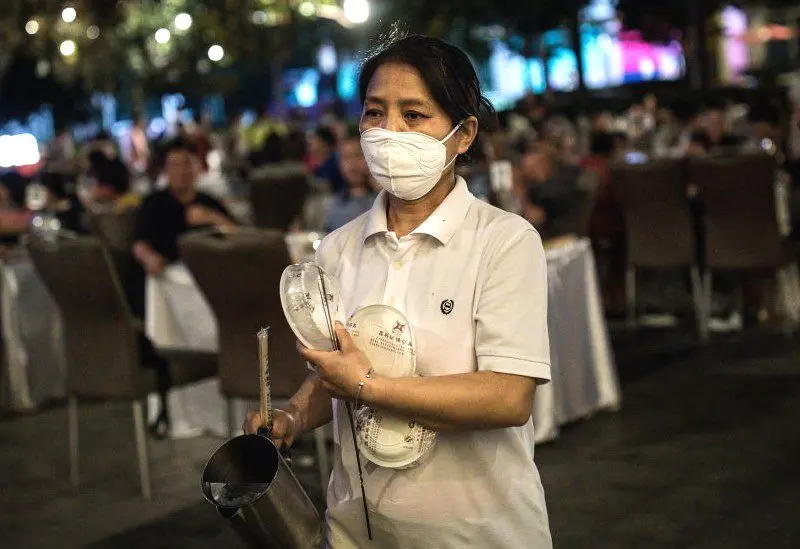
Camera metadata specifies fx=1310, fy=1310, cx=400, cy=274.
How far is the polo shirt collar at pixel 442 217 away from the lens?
2113mm

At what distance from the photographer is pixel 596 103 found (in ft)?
69.9

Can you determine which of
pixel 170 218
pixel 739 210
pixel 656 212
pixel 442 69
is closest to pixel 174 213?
pixel 170 218

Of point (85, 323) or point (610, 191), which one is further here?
point (610, 191)

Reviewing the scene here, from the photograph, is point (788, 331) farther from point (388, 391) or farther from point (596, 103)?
point (596, 103)

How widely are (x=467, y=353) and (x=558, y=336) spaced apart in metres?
4.28

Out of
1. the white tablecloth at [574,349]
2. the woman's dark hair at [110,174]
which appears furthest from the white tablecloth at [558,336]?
the woman's dark hair at [110,174]

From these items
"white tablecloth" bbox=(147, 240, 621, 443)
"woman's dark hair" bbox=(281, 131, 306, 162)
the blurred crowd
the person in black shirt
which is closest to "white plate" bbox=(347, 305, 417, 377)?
the blurred crowd

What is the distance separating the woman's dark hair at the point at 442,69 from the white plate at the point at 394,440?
1.66 ft

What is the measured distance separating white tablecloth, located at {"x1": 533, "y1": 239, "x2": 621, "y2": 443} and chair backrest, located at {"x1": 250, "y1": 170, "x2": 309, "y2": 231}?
4088 mm

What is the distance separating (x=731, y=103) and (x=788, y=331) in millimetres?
11397

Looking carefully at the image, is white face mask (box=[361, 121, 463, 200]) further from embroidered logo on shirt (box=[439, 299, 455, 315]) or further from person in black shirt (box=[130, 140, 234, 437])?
person in black shirt (box=[130, 140, 234, 437])

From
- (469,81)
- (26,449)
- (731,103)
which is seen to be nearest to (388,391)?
(469,81)

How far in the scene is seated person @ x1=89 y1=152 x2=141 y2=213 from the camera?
869 cm

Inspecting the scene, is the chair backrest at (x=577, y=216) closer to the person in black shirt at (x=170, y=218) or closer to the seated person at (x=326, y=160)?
the person in black shirt at (x=170, y=218)
